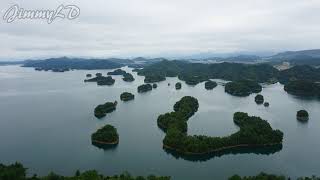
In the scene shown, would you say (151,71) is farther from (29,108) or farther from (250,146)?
(250,146)

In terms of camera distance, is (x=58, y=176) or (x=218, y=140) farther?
(x=218, y=140)

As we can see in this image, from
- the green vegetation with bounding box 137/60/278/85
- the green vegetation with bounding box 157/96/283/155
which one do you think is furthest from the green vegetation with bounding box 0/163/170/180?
the green vegetation with bounding box 137/60/278/85

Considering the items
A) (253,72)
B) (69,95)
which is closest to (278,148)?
(69,95)

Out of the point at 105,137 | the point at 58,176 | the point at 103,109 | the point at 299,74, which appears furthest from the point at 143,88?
the point at 58,176

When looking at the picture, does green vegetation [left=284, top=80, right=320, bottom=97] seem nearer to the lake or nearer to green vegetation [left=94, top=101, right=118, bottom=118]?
the lake

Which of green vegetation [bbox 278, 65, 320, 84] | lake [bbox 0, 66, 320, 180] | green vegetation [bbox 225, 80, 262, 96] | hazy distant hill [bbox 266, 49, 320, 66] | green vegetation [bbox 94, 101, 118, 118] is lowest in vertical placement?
lake [bbox 0, 66, 320, 180]

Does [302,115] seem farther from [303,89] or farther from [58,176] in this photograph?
[58,176]
